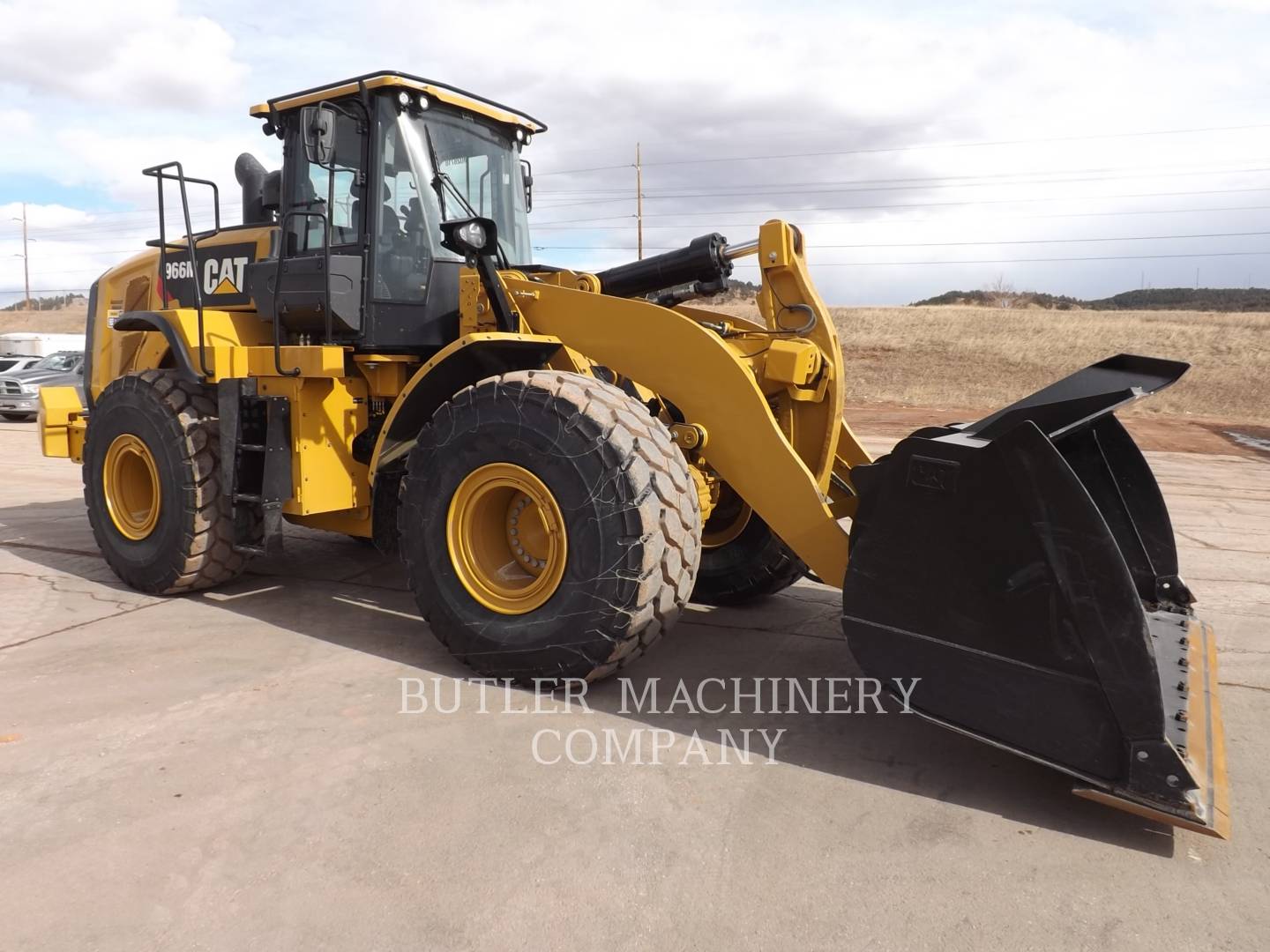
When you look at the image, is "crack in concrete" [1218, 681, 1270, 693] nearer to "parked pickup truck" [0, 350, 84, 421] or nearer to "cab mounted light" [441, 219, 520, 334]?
"cab mounted light" [441, 219, 520, 334]

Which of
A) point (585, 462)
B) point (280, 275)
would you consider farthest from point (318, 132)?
point (585, 462)

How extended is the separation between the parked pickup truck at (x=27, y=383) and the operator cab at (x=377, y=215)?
1637 cm

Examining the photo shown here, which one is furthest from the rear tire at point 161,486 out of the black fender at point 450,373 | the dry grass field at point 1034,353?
the dry grass field at point 1034,353

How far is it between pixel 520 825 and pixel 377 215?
3301 millimetres

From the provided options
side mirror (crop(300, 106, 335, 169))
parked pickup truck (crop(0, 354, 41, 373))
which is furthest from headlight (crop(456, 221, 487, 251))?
parked pickup truck (crop(0, 354, 41, 373))

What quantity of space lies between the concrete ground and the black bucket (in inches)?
9.5

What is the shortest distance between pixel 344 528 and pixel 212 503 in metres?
0.74

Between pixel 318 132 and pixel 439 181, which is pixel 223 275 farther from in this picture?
pixel 318 132

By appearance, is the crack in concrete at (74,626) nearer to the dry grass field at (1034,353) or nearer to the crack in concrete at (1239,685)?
the crack in concrete at (1239,685)

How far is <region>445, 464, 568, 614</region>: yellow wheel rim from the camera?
13.1ft

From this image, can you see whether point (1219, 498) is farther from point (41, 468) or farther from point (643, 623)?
point (41, 468)

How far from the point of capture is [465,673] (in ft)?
14.0

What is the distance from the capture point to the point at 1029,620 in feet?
10.0

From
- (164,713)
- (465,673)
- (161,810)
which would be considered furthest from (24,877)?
(465,673)
